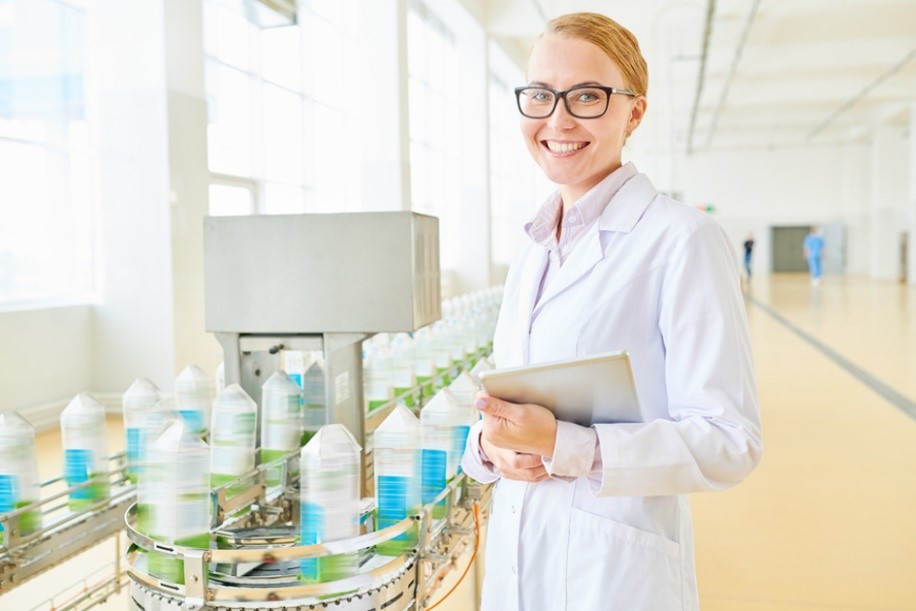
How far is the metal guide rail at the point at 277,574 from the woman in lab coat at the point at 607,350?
11.7 inches

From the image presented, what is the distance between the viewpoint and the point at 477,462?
4.91 feet

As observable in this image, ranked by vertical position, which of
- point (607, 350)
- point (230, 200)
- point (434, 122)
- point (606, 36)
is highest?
point (434, 122)

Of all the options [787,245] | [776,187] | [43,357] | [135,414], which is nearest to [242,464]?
[135,414]

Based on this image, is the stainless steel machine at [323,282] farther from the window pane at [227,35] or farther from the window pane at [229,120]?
the window pane at [227,35]

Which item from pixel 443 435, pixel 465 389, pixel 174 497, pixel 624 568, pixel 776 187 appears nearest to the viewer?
pixel 624 568

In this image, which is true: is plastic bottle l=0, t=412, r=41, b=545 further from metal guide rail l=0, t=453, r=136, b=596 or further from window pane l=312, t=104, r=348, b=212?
window pane l=312, t=104, r=348, b=212

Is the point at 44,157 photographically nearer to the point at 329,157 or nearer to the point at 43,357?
the point at 43,357

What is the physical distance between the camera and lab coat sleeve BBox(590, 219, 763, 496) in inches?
47.9

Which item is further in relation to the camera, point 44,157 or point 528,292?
point 44,157

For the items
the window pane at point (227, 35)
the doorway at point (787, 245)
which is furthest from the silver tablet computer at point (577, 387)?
the doorway at point (787, 245)

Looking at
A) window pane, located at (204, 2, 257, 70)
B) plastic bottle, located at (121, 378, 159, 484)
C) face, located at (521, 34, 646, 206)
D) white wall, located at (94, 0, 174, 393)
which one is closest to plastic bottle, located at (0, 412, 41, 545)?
plastic bottle, located at (121, 378, 159, 484)

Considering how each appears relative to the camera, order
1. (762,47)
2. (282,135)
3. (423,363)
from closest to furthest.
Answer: (423,363) → (282,135) → (762,47)

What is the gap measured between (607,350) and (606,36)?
0.53 meters

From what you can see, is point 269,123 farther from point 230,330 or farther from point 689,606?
point 689,606
